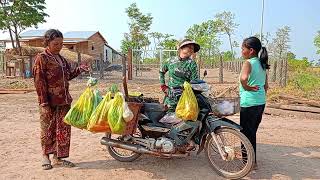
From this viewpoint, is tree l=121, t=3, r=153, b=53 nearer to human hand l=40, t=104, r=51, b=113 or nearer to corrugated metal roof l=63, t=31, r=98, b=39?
corrugated metal roof l=63, t=31, r=98, b=39

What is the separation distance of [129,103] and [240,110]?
145 centimetres

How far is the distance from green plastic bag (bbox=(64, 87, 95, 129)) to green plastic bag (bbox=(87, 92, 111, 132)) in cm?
10

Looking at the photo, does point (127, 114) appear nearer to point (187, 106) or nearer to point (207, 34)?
point (187, 106)

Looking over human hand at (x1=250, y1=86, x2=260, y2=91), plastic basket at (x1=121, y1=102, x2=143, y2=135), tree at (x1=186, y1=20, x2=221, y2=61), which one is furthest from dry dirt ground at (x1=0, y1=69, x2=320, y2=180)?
tree at (x1=186, y1=20, x2=221, y2=61)

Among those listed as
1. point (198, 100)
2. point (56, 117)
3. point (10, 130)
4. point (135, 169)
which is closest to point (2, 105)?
point (10, 130)

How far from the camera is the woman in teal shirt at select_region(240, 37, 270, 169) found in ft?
15.3

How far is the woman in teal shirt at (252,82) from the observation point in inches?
184

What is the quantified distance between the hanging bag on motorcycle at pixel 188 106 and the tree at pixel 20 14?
21736 millimetres

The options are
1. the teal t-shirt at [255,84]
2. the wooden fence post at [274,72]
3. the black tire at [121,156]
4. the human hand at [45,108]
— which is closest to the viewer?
the teal t-shirt at [255,84]

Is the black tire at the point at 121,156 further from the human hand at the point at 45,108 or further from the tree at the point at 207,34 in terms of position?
the tree at the point at 207,34

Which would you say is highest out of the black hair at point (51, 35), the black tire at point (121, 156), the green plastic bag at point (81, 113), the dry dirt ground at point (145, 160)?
the black hair at point (51, 35)

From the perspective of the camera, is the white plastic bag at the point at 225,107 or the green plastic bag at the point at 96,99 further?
the green plastic bag at the point at 96,99

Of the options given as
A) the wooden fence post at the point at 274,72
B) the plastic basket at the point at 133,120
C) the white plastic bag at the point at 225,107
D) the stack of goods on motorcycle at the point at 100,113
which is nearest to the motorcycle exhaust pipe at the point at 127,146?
the plastic basket at the point at 133,120

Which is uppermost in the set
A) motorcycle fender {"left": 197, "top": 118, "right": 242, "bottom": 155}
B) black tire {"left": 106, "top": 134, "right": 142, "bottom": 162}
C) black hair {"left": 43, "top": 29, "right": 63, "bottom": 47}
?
black hair {"left": 43, "top": 29, "right": 63, "bottom": 47}
